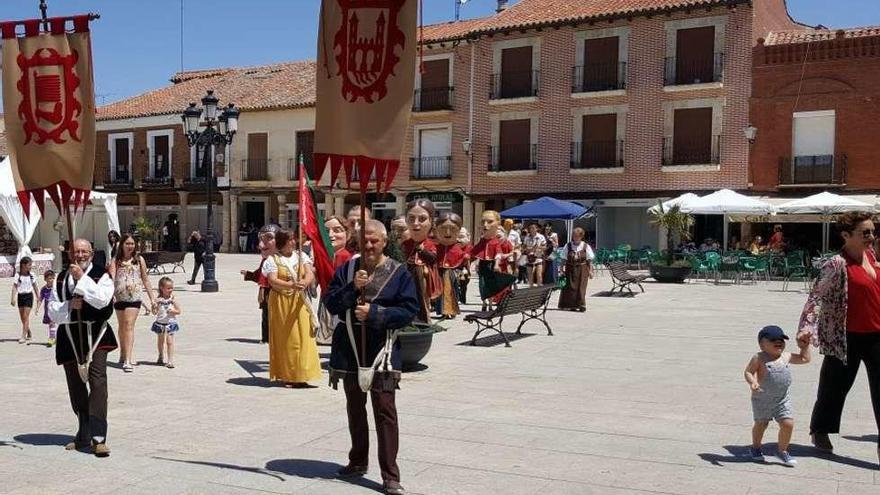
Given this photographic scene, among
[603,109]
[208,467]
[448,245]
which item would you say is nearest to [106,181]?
[603,109]

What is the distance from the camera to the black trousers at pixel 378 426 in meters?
4.97

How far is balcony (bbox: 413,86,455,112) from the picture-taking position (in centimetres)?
3438

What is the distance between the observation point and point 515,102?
3275 centimetres

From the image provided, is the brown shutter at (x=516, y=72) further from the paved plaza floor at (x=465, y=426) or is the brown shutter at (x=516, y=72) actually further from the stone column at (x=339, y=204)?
the paved plaza floor at (x=465, y=426)

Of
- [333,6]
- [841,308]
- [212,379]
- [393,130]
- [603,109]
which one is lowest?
[212,379]

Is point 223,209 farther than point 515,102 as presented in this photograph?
Yes

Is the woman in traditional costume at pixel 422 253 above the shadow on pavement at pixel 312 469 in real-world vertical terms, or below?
above

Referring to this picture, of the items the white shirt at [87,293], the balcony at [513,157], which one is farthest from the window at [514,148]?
the white shirt at [87,293]

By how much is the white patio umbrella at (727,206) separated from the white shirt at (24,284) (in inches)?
655

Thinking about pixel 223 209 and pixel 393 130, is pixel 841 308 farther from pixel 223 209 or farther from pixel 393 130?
pixel 223 209

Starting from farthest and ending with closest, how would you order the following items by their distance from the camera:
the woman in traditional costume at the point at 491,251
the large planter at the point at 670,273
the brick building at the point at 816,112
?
the brick building at the point at 816,112
the large planter at the point at 670,273
the woman in traditional costume at the point at 491,251

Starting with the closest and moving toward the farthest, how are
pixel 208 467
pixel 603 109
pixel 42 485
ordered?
pixel 42 485, pixel 208 467, pixel 603 109

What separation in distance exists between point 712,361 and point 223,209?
3424 centimetres

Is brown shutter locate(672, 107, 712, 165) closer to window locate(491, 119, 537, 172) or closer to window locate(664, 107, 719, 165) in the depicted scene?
window locate(664, 107, 719, 165)
